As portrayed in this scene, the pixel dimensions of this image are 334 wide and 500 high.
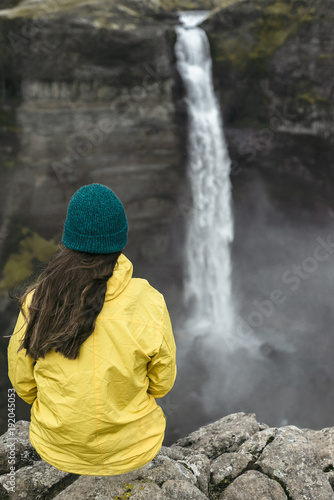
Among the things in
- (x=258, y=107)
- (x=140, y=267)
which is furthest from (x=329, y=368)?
(x=258, y=107)

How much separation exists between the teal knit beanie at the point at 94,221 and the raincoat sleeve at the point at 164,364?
0.56m

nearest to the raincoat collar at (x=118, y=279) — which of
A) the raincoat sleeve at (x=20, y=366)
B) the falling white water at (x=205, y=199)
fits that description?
the raincoat sleeve at (x=20, y=366)

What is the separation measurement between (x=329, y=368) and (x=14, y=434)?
472 inches

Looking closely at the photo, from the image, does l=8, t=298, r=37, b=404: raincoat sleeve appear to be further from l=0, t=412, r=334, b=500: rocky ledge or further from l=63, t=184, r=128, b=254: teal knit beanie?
l=0, t=412, r=334, b=500: rocky ledge

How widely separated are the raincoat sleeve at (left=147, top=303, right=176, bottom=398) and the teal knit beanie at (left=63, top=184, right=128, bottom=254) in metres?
0.56

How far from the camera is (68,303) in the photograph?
93.4 inches

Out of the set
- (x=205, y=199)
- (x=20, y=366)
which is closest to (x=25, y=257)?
(x=205, y=199)

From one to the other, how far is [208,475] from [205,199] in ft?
42.3

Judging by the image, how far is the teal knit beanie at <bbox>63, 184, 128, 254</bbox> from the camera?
2357 millimetres

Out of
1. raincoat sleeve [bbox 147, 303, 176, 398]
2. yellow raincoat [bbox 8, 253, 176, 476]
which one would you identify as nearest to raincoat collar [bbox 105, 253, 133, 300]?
yellow raincoat [bbox 8, 253, 176, 476]

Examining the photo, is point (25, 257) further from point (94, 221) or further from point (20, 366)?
point (94, 221)

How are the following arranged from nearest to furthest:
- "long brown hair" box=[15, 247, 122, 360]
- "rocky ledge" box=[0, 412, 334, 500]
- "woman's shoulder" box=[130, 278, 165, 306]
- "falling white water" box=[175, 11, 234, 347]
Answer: "long brown hair" box=[15, 247, 122, 360]
"woman's shoulder" box=[130, 278, 165, 306]
"rocky ledge" box=[0, 412, 334, 500]
"falling white water" box=[175, 11, 234, 347]

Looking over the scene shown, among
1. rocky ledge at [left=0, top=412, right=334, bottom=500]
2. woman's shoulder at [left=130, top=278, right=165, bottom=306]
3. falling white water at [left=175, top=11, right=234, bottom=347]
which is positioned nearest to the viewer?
woman's shoulder at [left=130, top=278, right=165, bottom=306]

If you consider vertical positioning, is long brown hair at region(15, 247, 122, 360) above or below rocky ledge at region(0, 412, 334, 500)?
above
